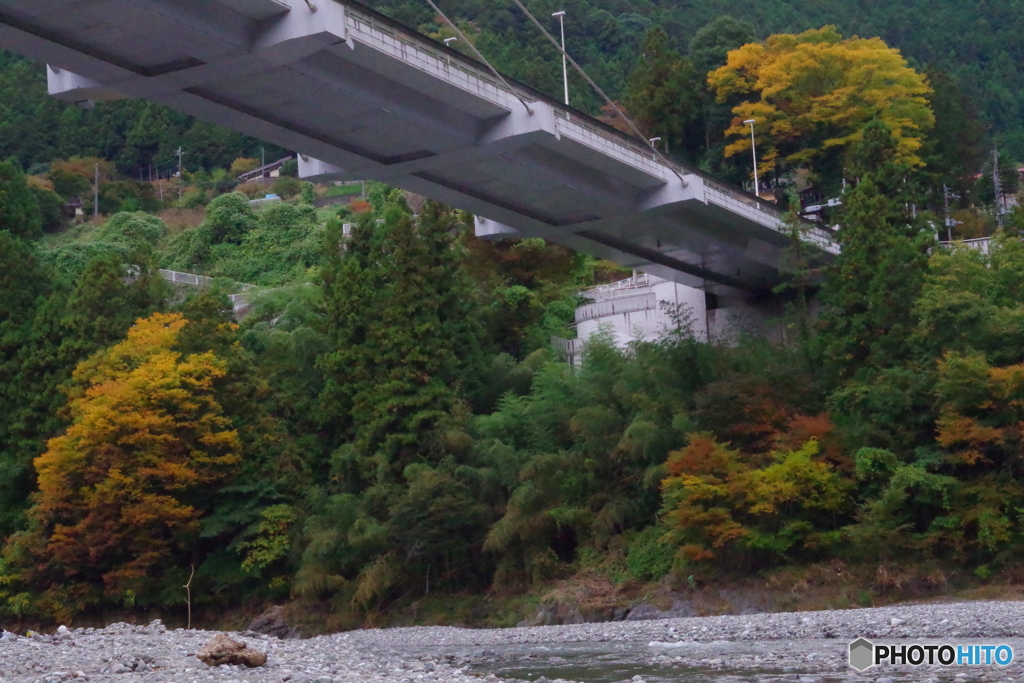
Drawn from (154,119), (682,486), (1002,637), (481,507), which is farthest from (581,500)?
(154,119)

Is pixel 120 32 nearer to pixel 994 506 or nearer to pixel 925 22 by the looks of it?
pixel 994 506

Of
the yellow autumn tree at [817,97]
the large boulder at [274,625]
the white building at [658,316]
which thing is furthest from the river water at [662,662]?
the yellow autumn tree at [817,97]

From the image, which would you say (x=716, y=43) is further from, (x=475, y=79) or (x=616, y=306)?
(x=475, y=79)

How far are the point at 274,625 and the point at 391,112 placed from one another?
17.0 metres

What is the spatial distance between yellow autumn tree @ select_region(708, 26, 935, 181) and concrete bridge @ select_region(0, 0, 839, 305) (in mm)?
16713

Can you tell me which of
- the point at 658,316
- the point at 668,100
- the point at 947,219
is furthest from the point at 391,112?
the point at 668,100

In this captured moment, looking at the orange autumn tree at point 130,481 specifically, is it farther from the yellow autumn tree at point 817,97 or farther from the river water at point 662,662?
the yellow autumn tree at point 817,97

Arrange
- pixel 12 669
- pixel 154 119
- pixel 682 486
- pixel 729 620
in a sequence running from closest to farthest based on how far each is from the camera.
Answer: pixel 12 669, pixel 729 620, pixel 682 486, pixel 154 119

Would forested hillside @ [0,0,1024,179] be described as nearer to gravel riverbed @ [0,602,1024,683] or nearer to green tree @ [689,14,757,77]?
green tree @ [689,14,757,77]

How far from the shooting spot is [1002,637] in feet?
63.1

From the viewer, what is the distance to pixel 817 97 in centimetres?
5406

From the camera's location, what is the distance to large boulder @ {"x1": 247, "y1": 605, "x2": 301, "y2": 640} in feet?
118

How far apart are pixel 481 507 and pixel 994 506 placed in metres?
13.4

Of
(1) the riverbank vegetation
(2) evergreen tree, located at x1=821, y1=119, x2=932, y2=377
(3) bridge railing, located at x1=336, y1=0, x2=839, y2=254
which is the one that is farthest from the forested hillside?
(3) bridge railing, located at x1=336, y1=0, x2=839, y2=254
